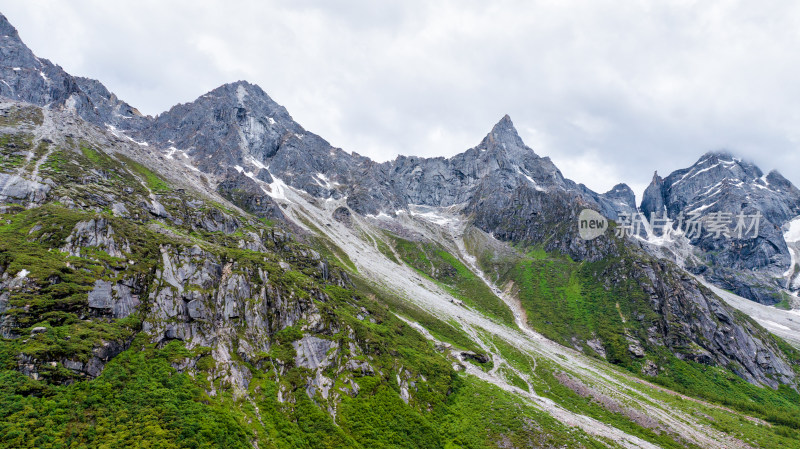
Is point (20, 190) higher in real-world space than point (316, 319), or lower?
lower

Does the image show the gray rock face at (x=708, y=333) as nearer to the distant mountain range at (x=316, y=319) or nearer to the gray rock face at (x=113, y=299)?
the distant mountain range at (x=316, y=319)

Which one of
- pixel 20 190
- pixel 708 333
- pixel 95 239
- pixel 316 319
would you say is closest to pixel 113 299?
pixel 95 239

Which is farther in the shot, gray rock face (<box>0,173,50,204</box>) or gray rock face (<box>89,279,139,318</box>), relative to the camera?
gray rock face (<box>0,173,50,204</box>)

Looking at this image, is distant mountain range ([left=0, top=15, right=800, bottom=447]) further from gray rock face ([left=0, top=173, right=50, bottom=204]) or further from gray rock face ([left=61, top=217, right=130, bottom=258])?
gray rock face ([left=0, top=173, right=50, bottom=204])

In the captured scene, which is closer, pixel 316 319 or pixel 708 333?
pixel 316 319

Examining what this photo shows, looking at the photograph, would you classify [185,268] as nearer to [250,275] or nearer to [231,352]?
[250,275]

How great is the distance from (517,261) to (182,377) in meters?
153

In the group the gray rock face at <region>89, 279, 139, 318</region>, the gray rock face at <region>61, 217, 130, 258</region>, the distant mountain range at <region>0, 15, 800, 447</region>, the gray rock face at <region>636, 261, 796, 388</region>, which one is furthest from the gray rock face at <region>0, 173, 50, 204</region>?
the gray rock face at <region>636, 261, 796, 388</region>

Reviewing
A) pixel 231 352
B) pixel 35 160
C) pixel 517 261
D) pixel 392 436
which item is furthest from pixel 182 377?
pixel 517 261

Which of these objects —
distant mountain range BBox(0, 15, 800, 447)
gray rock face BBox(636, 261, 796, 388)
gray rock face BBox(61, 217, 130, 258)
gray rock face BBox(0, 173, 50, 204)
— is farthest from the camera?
gray rock face BBox(636, 261, 796, 388)

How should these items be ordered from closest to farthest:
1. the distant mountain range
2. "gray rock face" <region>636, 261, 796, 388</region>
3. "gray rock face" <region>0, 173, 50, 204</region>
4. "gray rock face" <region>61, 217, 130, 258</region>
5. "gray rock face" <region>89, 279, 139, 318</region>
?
the distant mountain range
"gray rock face" <region>89, 279, 139, 318</region>
"gray rock face" <region>61, 217, 130, 258</region>
"gray rock face" <region>0, 173, 50, 204</region>
"gray rock face" <region>636, 261, 796, 388</region>

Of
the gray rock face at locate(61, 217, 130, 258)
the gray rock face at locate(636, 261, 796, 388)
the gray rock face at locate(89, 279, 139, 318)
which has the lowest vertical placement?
the gray rock face at locate(89, 279, 139, 318)

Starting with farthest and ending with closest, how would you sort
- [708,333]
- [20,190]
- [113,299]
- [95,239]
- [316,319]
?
[708,333] → [20,190] → [316,319] → [95,239] → [113,299]

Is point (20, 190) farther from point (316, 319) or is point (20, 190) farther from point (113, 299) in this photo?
point (316, 319)
